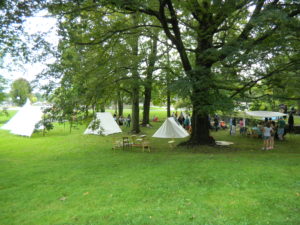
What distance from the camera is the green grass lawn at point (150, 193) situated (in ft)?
14.6

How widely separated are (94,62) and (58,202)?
7.45 metres

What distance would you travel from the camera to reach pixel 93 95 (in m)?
10.8

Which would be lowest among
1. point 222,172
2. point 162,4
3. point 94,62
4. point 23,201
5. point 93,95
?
point 23,201

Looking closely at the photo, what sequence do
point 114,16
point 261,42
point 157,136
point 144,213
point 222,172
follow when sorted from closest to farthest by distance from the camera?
1. point 144,213
2. point 222,172
3. point 261,42
4. point 114,16
5. point 157,136

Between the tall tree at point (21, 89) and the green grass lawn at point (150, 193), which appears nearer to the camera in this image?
the green grass lawn at point (150, 193)

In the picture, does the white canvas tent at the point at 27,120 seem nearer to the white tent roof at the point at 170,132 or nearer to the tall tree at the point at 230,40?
the white tent roof at the point at 170,132

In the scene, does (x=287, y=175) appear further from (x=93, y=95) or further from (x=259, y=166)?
(x=93, y=95)

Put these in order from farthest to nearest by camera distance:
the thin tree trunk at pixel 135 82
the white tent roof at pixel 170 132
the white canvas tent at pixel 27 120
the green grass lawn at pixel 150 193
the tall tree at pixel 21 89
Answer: the white canvas tent at pixel 27 120 → the white tent roof at pixel 170 132 → the thin tree trunk at pixel 135 82 → the tall tree at pixel 21 89 → the green grass lawn at pixel 150 193

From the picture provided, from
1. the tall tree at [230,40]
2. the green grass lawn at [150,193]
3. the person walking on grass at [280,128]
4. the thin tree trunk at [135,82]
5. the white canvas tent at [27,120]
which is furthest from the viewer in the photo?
the white canvas tent at [27,120]

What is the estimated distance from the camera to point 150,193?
5.80m

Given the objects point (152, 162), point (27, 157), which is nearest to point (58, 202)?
point (152, 162)

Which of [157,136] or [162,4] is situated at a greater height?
[162,4]

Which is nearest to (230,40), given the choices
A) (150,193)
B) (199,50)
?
(199,50)

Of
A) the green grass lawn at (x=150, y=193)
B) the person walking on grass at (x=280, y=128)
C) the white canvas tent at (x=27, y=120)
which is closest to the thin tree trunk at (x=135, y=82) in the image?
the green grass lawn at (x=150, y=193)
